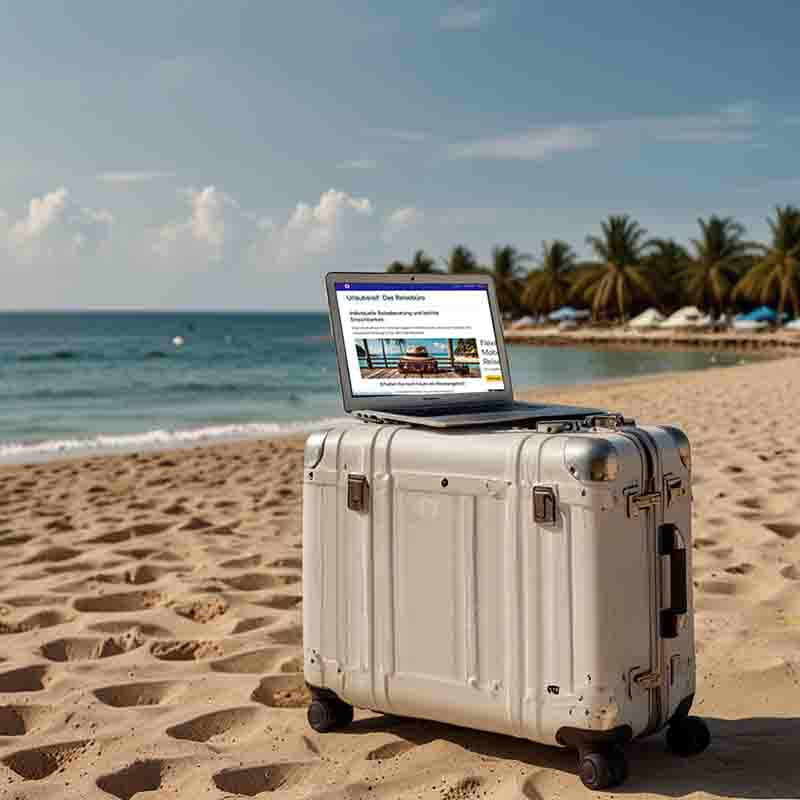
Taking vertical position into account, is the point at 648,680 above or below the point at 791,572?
above

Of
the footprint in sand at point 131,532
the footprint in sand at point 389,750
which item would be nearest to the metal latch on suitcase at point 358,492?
the footprint in sand at point 389,750

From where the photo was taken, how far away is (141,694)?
346 cm

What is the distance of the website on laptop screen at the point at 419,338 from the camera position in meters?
3.09

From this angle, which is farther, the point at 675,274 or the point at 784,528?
the point at 675,274

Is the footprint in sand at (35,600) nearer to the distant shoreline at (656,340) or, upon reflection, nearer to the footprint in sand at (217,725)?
the footprint in sand at (217,725)

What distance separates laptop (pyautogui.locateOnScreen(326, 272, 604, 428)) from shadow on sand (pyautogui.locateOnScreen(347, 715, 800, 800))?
94 cm

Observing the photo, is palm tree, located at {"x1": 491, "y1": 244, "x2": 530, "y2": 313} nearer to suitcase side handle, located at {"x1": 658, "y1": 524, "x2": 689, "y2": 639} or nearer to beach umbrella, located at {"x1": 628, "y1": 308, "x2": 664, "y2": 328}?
beach umbrella, located at {"x1": 628, "y1": 308, "x2": 664, "y2": 328}

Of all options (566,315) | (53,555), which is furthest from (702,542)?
(566,315)

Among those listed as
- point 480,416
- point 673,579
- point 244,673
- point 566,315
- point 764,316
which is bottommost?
point 244,673

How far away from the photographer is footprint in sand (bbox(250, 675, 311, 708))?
3.34 meters

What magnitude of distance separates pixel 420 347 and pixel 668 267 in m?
69.6

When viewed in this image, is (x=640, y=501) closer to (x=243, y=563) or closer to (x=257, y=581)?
(x=257, y=581)

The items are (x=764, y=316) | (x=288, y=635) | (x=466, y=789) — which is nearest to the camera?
(x=466, y=789)

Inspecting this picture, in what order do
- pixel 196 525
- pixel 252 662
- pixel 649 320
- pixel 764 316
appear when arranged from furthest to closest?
pixel 649 320
pixel 764 316
pixel 196 525
pixel 252 662
